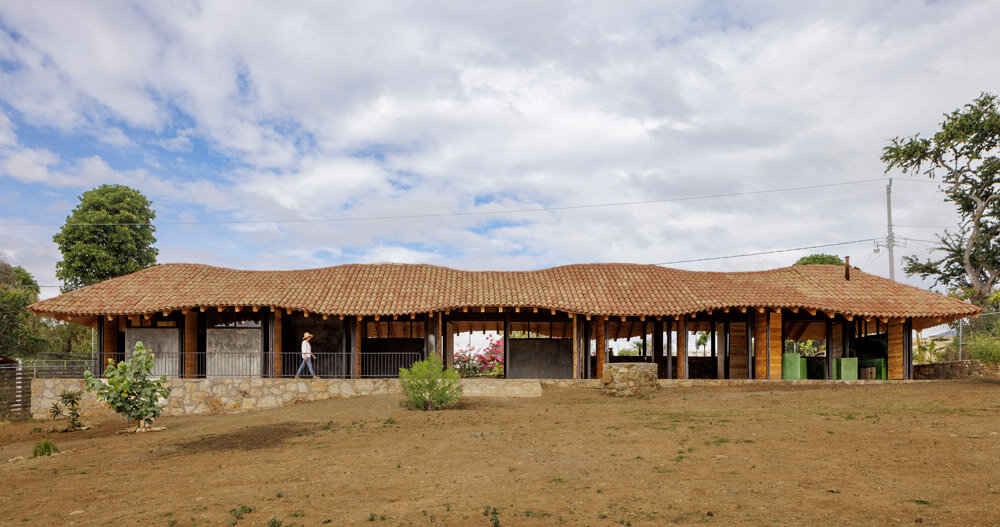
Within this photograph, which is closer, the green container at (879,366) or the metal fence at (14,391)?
the metal fence at (14,391)

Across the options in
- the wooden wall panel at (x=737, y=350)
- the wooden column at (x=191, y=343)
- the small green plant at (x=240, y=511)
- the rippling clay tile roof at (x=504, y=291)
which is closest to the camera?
the small green plant at (x=240, y=511)

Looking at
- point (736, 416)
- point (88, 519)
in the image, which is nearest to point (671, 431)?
point (736, 416)

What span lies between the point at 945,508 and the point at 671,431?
16.1 ft

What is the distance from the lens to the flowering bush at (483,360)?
2875cm

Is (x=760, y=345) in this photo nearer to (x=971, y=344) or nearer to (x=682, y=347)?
(x=682, y=347)

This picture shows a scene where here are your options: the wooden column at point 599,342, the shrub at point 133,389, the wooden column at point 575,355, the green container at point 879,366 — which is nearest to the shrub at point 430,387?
the shrub at point 133,389

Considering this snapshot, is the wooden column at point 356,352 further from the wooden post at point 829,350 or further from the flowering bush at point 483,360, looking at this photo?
the wooden post at point 829,350

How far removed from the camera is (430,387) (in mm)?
16844

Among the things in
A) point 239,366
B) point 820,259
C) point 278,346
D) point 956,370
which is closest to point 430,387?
point 278,346

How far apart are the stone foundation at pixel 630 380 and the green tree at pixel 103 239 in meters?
29.2

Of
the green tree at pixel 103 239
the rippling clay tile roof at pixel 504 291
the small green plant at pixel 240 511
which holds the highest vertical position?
the green tree at pixel 103 239

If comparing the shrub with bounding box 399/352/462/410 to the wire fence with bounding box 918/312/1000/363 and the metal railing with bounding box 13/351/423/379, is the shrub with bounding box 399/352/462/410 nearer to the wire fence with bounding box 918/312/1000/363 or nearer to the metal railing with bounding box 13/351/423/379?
the metal railing with bounding box 13/351/423/379

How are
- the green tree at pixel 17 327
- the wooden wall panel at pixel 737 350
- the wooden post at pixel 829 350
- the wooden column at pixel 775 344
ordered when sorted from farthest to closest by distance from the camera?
the green tree at pixel 17 327 → the wooden wall panel at pixel 737 350 → the wooden post at pixel 829 350 → the wooden column at pixel 775 344

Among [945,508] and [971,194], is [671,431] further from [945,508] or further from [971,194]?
[971,194]
